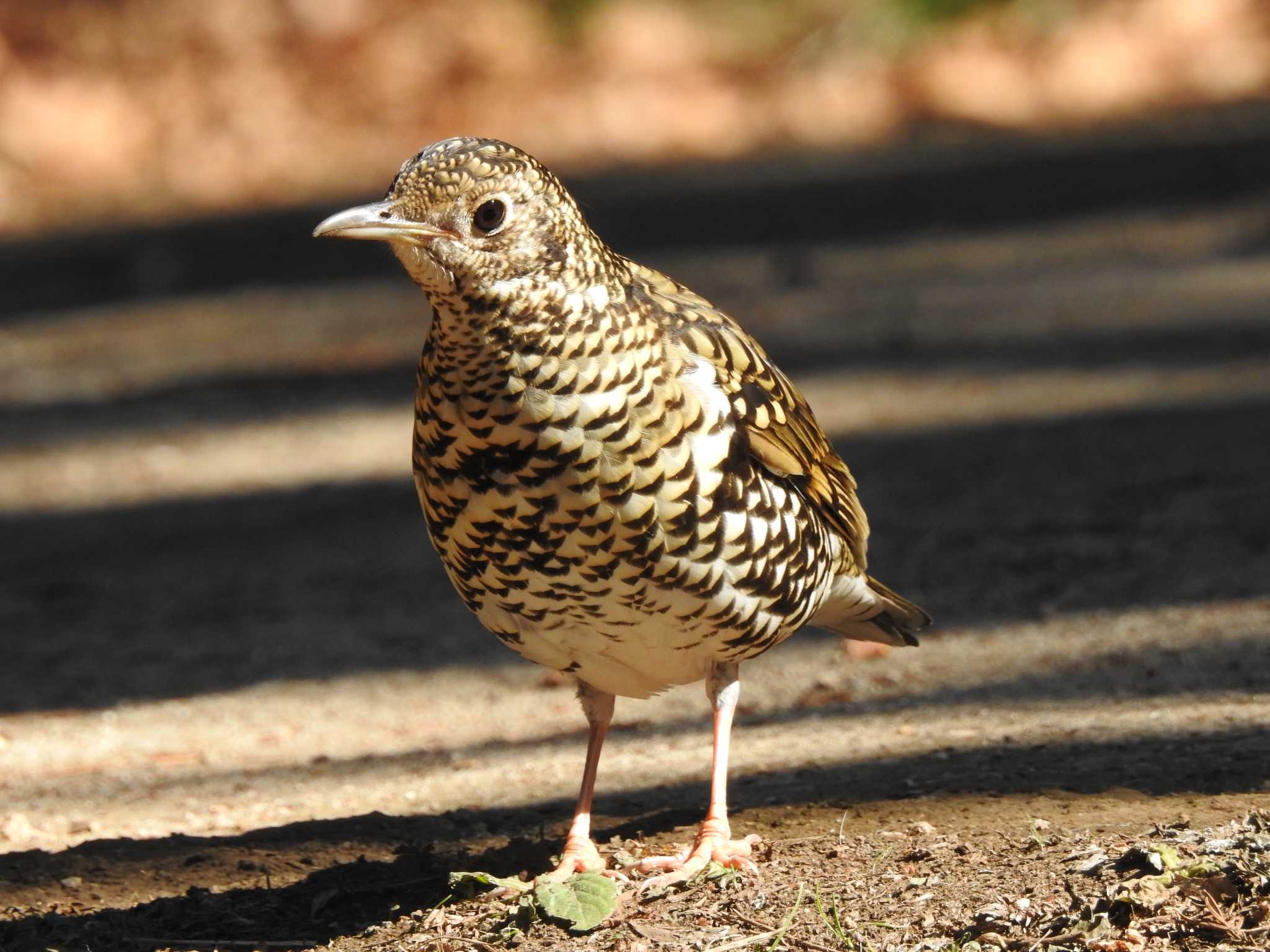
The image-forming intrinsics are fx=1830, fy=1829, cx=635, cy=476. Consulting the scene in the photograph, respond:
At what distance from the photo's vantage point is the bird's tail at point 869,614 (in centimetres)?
466

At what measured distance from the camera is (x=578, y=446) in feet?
11.9

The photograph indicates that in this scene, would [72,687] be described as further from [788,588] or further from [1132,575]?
[1132,575]

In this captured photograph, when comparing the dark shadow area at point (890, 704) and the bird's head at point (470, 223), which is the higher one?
the bird's head at point (470, 223)

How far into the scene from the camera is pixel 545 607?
Result: 378cm

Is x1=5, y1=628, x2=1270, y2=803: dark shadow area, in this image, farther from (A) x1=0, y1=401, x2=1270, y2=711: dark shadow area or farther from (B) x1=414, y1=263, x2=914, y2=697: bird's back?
(B) x1=414, y1=263, x2=914, y2=697: bird's back

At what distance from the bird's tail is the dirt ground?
1.00 ft

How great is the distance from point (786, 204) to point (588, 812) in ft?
29.9

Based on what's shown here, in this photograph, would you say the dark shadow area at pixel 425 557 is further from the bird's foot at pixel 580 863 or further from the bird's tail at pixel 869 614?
the bird's foot at pixel 580 863

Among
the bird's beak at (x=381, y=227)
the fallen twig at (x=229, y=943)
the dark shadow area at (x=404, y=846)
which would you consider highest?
the bird's beak at (x=381, y=227)

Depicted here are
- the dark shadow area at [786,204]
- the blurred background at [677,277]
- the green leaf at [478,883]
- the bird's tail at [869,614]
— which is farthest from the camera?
the dark shadow area at [786,204]

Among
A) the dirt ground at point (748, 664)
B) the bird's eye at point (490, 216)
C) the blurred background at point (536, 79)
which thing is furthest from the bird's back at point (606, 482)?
the blurred background at point (536, 79)

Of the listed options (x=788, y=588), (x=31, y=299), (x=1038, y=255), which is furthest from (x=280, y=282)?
(x=788, y=588)

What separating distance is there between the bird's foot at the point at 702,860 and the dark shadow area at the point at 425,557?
248 cm

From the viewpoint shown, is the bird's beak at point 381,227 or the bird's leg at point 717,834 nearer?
the bird's beak at point 381,227
